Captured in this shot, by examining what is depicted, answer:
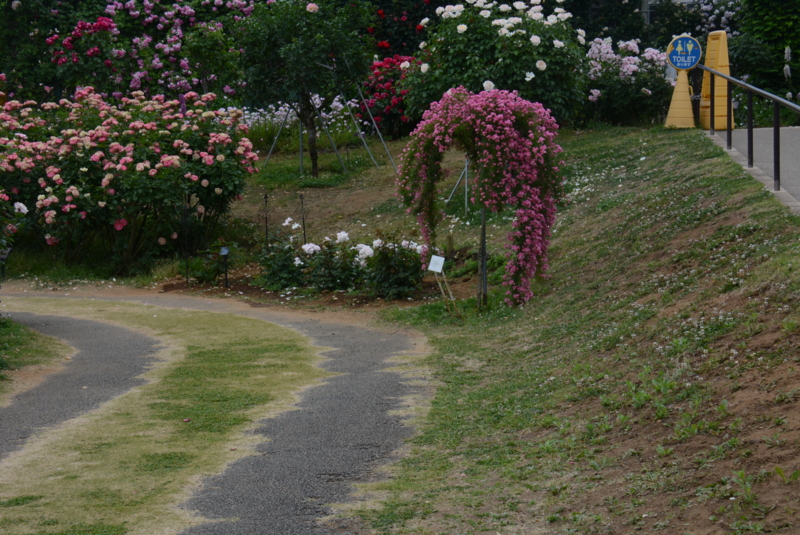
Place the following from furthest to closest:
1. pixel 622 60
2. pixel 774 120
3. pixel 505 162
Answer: pixel 622 60
pixel 505 162
pixel 774 120

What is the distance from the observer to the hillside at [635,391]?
4.45m

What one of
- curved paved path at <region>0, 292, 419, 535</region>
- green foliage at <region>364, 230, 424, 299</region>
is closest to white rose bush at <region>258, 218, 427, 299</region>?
green foliage at <region>364, 230, 424, 299</region>

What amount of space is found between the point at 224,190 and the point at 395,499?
1208cm

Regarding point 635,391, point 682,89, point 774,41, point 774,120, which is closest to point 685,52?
point 682,89

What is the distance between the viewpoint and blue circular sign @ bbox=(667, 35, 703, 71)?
16.6 meters

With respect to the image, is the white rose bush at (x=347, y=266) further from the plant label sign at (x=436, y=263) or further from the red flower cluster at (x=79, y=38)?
the red flower cluster at (x=79, y=38)

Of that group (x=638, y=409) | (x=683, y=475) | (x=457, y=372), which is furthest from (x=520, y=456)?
(x=457, y=372)

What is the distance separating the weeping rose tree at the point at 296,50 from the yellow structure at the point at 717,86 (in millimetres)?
7253

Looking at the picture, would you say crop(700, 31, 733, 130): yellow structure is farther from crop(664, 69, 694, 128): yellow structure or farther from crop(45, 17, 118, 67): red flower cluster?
crop(45, 17, 118, 67): red flower cluster

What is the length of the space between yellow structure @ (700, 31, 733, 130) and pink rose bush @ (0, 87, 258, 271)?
886 centimetres

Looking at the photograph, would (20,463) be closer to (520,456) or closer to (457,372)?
(520,456)

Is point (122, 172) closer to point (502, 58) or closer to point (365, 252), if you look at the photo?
point (365, 252)

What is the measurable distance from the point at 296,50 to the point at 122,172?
5027 mm

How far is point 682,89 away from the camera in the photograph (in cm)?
1770
